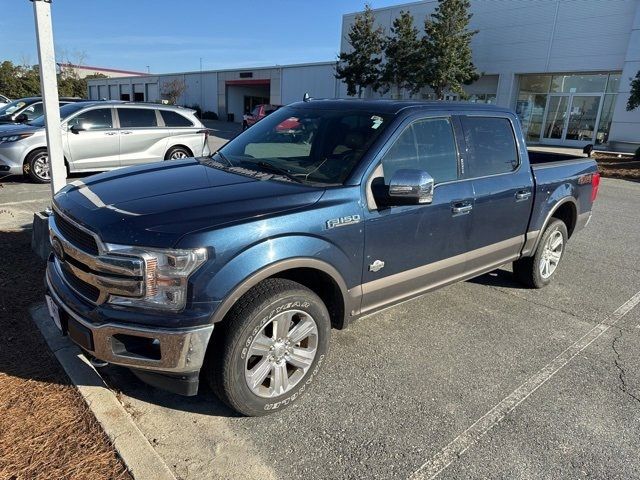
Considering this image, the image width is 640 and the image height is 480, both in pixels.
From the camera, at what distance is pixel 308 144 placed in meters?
3.71

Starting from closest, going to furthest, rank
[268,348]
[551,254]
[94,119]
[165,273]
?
[165,273] < [268,348] < [551,254] < [94,119]

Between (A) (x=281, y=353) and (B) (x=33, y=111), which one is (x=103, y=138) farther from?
(A) (x=281, y=353)

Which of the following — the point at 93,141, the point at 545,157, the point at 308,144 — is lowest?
the point at 93,141

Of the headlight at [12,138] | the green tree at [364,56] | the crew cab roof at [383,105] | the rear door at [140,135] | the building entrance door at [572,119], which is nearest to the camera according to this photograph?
the crew cab roof at [383,105]

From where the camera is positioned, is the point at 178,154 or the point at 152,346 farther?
the point at 178,154

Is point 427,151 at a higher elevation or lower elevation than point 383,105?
lower

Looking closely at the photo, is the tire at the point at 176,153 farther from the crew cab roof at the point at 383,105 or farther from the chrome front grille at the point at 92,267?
the chrome front grille at the point at 92,267

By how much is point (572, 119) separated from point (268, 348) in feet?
91.4

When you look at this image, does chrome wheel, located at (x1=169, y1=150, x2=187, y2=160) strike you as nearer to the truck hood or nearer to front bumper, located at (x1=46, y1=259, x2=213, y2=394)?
the truck hood

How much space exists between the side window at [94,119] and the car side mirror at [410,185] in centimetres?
854

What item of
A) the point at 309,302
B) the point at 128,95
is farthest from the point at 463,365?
the point at 128,95

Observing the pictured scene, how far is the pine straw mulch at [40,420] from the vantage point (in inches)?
94.3

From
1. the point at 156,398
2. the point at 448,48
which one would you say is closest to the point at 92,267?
the point at 156,398

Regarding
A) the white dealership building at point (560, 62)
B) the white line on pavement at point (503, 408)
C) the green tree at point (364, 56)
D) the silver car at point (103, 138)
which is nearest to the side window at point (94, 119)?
the silver car at point (103, 138)
